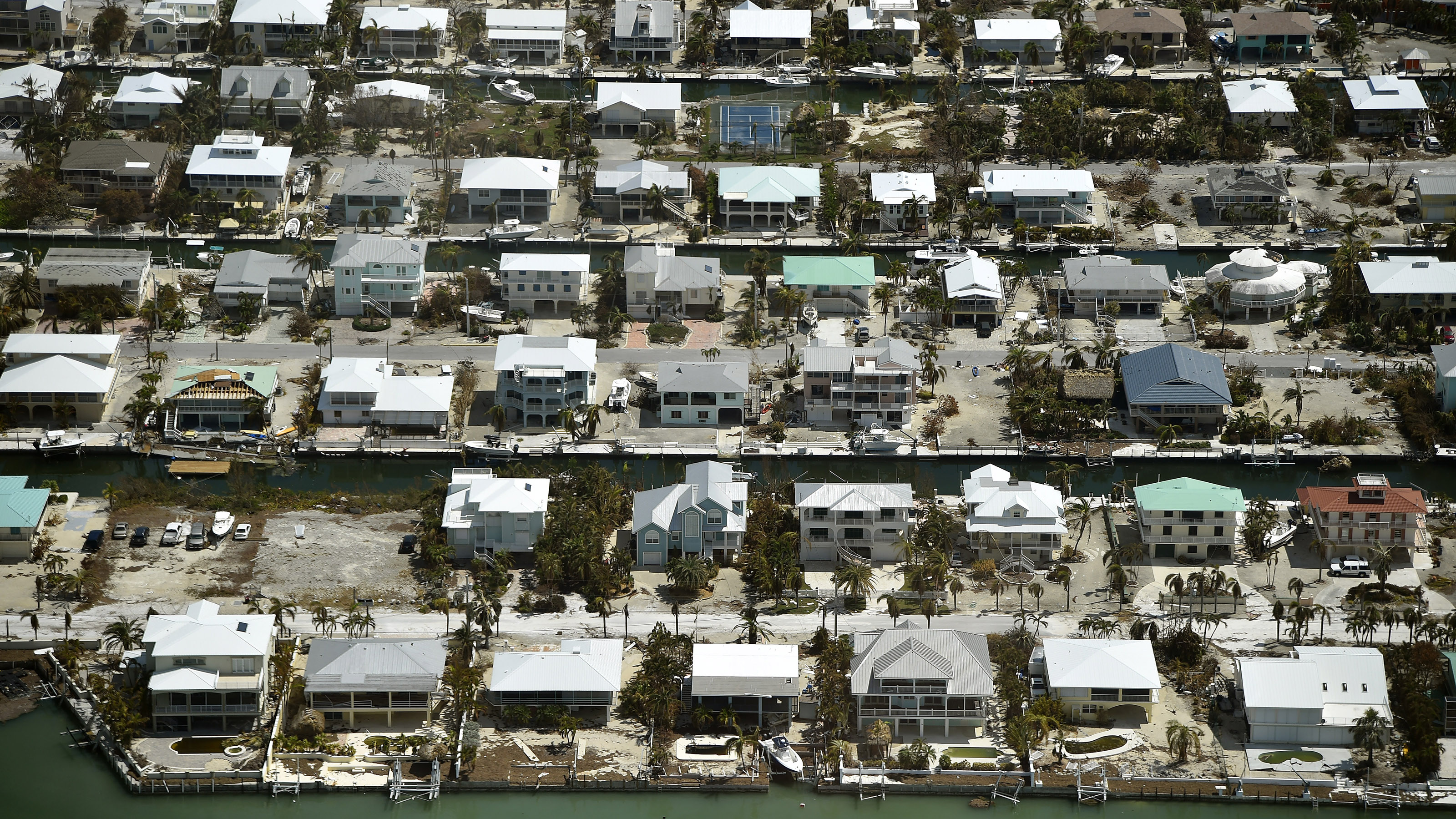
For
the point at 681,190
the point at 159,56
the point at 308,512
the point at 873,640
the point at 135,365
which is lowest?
the point at 873,640

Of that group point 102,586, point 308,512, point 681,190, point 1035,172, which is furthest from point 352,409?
point 1035,172

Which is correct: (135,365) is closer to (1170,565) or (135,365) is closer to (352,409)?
(352,409)

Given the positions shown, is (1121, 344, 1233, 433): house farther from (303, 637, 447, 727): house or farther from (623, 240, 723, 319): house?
(303, 637, 447, 727): house

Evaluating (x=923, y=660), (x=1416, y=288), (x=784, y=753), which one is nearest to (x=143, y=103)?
(x=784, y=753)

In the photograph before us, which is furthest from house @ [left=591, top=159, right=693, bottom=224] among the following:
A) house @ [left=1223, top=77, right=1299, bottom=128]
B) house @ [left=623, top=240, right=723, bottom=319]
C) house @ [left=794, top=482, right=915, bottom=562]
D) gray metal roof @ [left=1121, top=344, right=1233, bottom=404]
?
house @ [left=794, top=482, right=915, bottom=562]

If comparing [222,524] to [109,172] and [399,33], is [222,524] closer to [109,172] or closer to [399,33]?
[109,172]

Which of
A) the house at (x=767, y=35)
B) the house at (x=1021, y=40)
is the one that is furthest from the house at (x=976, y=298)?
the house at (x=767, y=35)

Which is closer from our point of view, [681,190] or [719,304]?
[719,304]

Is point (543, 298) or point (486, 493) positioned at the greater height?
point (543, 298)
